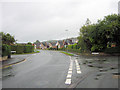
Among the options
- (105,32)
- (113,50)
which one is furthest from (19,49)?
(113,50)

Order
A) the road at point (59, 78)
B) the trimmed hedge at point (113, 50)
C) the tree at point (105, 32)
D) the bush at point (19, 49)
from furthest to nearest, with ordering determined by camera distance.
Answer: the bush at point (19, 49) < the trimmed hedge at point (113, 50) < the tree at point (105, 32) < the road at point (59, 78)

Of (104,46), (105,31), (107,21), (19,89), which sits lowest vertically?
(19,89)

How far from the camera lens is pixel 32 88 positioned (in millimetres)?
5004

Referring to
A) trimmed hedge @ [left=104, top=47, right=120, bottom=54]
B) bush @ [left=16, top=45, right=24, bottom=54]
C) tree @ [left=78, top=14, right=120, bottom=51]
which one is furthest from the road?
bush @ [left=16, top=45, right=24, bottom=54]

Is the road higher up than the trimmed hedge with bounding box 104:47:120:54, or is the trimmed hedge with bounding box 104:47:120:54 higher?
the trimmed hedge with bounding box 104:47:120:54

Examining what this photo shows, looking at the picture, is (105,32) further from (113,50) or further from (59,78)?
(59,78)

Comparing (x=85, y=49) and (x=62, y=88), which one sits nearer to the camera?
(x=62, y=88)

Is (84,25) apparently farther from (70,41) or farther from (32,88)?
(70,41)

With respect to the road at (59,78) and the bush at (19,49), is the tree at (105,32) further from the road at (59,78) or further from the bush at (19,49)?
the bush at (19,49)

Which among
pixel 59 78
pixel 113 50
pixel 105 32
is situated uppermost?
pixel 105 32

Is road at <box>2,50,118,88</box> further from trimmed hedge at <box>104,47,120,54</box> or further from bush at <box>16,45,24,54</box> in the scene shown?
bush at <box>16,45,24,54</box>

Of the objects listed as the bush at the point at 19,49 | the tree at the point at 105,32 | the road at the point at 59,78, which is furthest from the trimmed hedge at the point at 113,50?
the bush at the point at 19,49

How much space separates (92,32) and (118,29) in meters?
5.19

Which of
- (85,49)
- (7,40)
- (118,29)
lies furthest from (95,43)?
(7,40)
